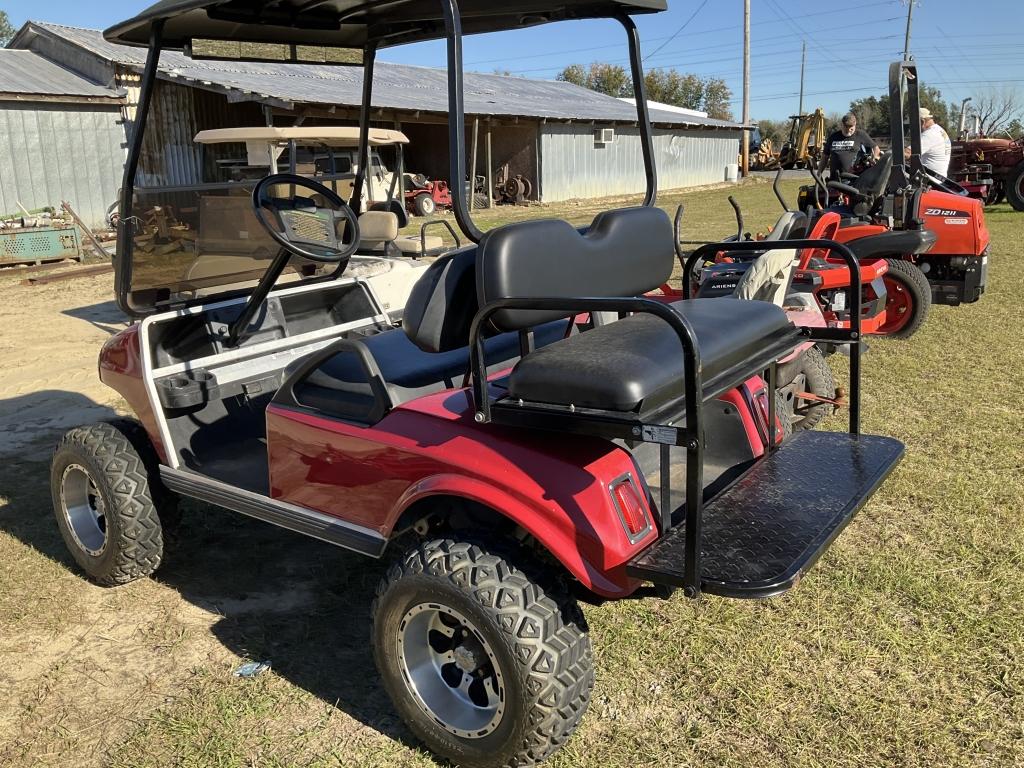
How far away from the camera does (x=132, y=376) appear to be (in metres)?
3.26

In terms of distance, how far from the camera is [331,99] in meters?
17.9

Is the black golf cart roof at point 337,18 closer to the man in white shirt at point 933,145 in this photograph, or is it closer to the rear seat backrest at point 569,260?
the rear seat backrest at point 569,260

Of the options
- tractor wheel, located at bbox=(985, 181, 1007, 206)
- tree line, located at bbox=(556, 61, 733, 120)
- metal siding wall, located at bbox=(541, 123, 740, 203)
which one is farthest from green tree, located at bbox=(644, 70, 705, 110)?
tractor wheel, located at bbox=(985, 181, 1007, 206)

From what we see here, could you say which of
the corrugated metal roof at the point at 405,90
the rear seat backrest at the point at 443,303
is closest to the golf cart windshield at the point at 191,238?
the rear seat backrest at the point at 443,303

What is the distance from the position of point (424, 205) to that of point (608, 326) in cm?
1884

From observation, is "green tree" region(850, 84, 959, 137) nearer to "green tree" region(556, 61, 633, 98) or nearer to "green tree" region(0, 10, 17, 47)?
"green tree" region(556, 61, 633, 98)

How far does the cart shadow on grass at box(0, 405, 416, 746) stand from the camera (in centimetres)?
288

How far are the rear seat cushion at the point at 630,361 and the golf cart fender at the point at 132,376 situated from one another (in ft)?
5.45

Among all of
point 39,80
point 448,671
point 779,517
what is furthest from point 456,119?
point 39,80

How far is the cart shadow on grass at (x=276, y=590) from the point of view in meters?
2.88

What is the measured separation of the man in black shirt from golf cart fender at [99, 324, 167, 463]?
8.14 meters

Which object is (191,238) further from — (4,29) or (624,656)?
(4,29)

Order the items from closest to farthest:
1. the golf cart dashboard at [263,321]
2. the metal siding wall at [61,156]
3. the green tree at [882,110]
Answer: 1. the golf cart dashboard at [263,321]
2. the metal siding wall at [61,156]
3. the green tree at [882,110]

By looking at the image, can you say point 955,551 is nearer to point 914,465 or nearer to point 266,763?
point 914,465
